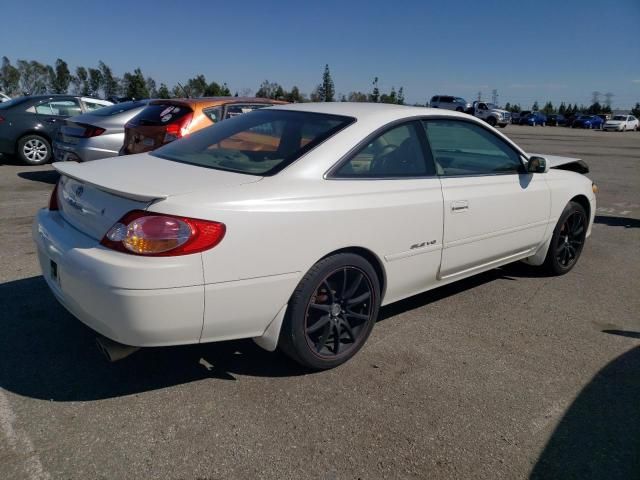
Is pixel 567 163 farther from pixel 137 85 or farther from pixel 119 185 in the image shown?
pixel 137 85

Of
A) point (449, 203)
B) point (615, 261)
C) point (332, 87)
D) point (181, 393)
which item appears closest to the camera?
point (181, 393)

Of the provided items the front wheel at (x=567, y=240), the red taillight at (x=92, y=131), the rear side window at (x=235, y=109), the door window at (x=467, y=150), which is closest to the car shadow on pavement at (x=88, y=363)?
the door window at (x=467, y=150)

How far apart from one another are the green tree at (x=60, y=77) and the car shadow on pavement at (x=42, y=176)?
155 feet

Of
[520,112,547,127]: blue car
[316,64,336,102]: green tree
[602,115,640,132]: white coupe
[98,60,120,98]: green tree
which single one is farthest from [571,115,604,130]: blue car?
[98,60,120,98]: green tree

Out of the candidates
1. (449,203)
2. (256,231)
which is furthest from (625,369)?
(256,231)

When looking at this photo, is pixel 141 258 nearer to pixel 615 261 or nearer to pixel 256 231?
pixel 256 231

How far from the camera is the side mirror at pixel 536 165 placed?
4.20m

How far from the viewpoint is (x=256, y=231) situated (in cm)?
258

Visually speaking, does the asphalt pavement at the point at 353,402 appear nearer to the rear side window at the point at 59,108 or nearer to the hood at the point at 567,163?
the hood at the point at 567,163

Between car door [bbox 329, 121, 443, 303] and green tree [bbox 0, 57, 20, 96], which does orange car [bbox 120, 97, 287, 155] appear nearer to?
car door [bbox 329, 121, 443, 303]

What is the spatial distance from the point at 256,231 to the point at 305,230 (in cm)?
28

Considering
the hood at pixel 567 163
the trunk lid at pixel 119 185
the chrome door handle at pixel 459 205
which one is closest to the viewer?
the trunk lid at pixel 119 185

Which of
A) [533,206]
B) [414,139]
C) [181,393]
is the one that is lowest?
[181,393]

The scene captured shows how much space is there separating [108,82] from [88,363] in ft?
184
